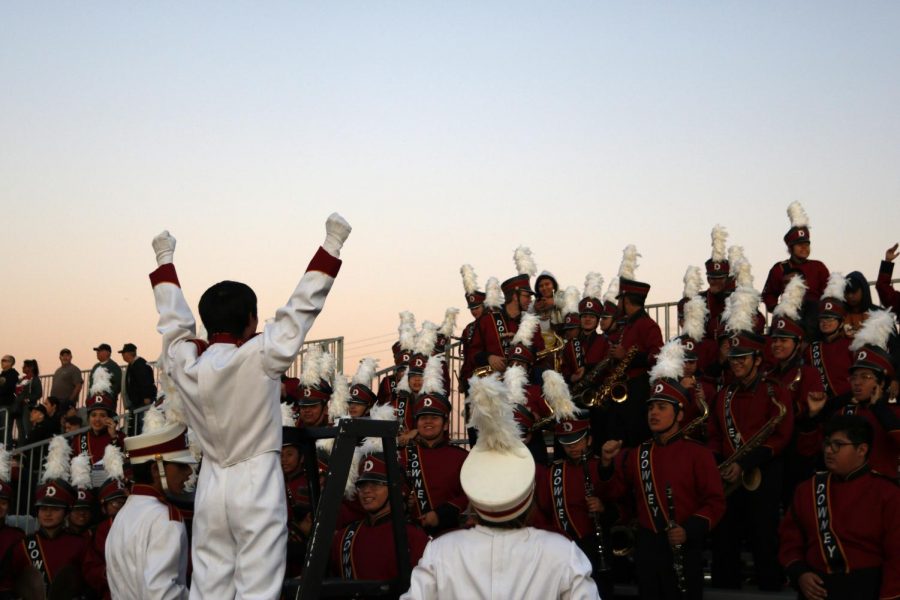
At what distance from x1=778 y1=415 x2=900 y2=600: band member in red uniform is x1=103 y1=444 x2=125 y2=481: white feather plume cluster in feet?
19.5

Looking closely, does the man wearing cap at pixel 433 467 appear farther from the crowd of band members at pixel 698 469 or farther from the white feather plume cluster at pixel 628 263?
the white feather plume cluster at pixel 628 263

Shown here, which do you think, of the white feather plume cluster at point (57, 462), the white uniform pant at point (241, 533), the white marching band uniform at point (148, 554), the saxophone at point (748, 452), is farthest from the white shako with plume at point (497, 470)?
the white feather plume cluster at point (57, 462)

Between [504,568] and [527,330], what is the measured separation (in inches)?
344

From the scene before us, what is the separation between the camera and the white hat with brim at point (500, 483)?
4.40 metres

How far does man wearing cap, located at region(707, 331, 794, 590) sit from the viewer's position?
9.30m

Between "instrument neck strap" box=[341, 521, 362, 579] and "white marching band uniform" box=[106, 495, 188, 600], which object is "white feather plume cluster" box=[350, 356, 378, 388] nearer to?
"instrument neck strap" box=[341, 521, 362, 579]

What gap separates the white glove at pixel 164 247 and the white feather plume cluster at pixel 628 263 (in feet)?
27.5

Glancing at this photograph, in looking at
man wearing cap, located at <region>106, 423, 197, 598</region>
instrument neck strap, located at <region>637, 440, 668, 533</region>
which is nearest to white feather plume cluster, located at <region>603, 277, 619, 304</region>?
instrument neck strap, located at <region>637, 440, 668, 533</region>

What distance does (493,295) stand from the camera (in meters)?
14.5

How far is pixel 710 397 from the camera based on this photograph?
36.1ft

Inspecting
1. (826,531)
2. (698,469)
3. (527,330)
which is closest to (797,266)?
(527,330)

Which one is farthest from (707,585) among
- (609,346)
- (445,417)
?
(609,346)

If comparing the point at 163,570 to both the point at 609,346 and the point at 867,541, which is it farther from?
the point at 609,346

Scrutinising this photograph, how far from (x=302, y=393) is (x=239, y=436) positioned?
25.9ft
